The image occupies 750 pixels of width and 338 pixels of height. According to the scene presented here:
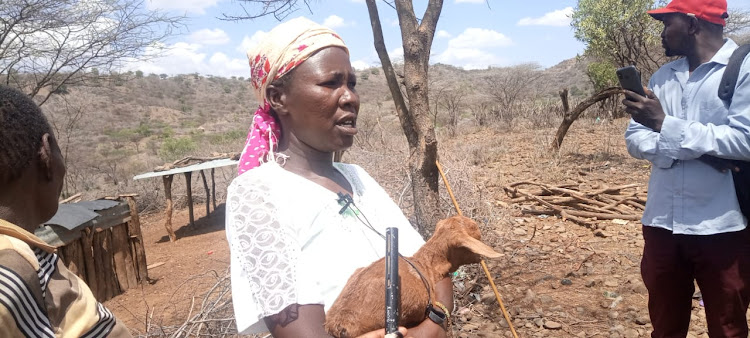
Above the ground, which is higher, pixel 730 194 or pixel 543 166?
pixel 730 194

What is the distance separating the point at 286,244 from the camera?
108 cm

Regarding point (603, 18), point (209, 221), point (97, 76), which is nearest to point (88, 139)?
point (97, 76)

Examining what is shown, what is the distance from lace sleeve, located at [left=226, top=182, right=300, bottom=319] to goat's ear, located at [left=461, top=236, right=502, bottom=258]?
46 cm

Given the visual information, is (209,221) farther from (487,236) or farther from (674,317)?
(674,317)

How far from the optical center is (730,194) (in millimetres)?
1936

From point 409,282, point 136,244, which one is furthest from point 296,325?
point 136,244

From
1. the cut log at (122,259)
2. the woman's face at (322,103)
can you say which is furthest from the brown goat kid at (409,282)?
the cut log at (122,259)

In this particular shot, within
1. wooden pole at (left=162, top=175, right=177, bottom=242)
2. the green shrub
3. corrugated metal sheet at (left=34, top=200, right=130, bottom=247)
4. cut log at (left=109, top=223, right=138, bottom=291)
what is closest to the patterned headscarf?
corrugated metal sheet at (left=34, top=200, right=130, bottom=247)

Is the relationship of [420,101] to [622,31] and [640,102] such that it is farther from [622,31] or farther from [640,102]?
[622,31]

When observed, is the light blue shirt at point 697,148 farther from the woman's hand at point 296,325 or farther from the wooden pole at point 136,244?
the wooden pole at point 136,244

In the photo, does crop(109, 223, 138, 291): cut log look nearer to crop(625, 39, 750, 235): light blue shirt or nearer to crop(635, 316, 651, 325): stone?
crop(635, 316, 651, 325): stone

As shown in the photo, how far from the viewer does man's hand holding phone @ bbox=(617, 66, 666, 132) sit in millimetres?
2047

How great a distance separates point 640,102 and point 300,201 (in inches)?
65.9

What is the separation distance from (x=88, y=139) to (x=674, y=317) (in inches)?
999
